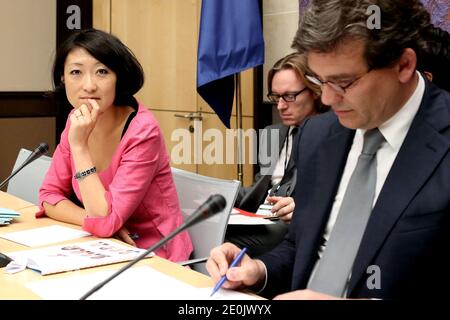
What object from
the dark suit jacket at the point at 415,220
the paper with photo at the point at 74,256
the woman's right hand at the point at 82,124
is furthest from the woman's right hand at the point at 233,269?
the woman's right hand at the point at 82,124

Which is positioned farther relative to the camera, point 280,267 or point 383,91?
point 280,267

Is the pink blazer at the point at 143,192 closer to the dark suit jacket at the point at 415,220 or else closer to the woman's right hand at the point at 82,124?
the woman's right hand at the point at 82,124

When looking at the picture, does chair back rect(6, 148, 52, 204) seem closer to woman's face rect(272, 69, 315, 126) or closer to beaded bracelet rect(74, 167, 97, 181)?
beaded bracelet rect(74, 167, 97, 181)

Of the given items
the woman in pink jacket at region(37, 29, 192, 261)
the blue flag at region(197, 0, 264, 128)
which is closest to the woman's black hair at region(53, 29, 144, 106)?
the woman in pink jacket at region(37, 29, 192, 261)

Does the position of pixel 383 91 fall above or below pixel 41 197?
above

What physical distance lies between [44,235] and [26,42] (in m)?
3.23

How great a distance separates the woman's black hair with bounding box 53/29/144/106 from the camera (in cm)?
205

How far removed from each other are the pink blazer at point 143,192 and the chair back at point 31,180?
62 cm

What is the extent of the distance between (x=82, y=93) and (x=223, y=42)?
59.6 inches

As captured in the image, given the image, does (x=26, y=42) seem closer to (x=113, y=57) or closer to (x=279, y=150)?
(x=279, y=150)

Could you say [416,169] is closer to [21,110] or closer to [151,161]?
[151,161]

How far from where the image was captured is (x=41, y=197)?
215cm

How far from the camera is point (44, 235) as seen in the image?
1854mm
